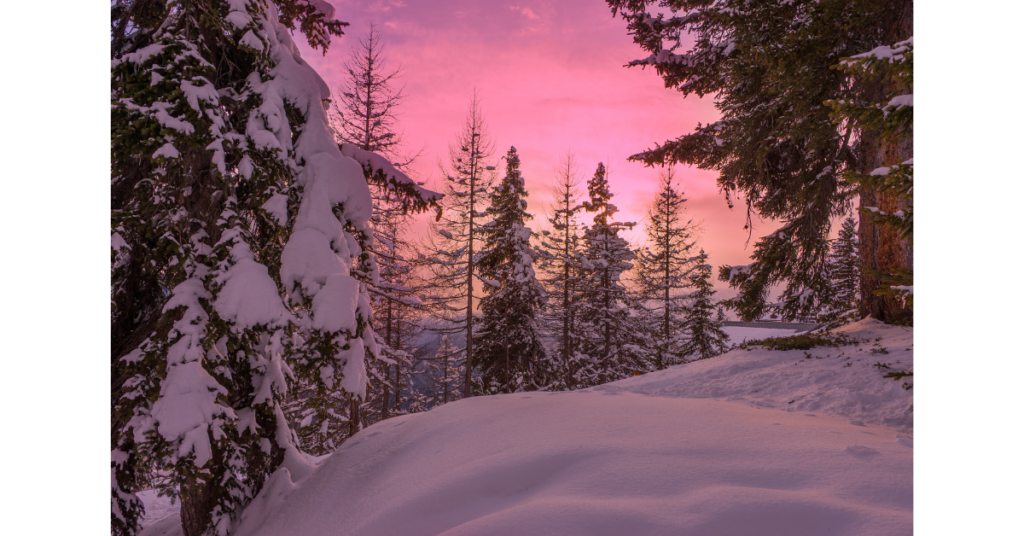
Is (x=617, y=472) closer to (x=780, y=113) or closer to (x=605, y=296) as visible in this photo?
(x=780, y=113)

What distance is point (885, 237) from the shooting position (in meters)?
9.08

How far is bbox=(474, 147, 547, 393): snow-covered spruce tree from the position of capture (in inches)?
752

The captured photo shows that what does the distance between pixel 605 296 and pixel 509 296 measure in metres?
8.27

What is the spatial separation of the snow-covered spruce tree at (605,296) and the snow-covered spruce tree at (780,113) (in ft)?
37.5

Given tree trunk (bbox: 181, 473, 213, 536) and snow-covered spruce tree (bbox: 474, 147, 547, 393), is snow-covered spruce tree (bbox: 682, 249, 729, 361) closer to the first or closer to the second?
snow-covered spruce tree (bbox: 474, 147, 547, 393)

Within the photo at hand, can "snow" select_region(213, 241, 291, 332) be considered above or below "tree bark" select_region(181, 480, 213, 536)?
above

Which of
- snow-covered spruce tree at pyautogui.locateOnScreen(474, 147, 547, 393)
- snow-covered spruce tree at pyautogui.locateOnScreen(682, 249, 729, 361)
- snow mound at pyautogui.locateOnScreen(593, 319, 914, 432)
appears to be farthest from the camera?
snow-covered spruce tree at pyautogui.locateOnScreen(682, 249, 729, 361)

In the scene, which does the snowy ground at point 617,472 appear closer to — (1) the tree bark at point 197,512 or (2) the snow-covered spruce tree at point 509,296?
(1) the tree bark at point 197,512

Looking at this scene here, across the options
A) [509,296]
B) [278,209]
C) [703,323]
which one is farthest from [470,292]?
[278,209]

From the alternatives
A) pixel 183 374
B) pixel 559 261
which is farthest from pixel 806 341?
pixel 559 261

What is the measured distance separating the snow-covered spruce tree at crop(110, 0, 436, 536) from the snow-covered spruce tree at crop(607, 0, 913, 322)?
18.6 feet

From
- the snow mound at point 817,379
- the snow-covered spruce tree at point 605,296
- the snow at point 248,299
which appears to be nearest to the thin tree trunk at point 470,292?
the snow-covered spruce tree at point 605,296

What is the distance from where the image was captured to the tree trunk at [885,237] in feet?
27.0

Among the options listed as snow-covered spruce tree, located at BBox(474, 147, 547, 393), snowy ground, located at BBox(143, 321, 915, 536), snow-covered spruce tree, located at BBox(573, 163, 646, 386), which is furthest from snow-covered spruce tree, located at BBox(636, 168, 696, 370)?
snowy ground, located at BBox(143, 321, 915, 536)
